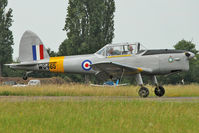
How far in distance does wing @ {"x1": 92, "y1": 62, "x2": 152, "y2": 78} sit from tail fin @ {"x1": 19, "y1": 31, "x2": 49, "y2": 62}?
4.24 metres

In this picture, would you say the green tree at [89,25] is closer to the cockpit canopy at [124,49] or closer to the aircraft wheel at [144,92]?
the cockpit canopy at [124,49]

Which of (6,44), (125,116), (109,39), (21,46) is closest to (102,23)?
(109,39)

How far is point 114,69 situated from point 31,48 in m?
5.77

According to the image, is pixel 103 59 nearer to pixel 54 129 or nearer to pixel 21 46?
pixel 21 46

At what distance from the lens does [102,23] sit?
1919 inches

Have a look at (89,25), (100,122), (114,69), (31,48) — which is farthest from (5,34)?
(100,122)

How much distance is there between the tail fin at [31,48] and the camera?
2002cm

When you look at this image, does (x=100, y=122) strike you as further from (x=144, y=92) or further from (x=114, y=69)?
(x=114, y=69)

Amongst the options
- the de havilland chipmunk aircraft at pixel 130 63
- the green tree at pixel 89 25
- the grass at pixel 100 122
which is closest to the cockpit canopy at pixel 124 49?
the de havilland chipmunk aircraft at pixel 130 63

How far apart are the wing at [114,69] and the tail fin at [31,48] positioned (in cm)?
424

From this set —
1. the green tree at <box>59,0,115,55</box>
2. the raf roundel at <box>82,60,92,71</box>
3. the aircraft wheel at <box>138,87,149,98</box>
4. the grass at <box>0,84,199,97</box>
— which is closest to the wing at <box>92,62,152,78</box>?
the raf roundel at <box>82,60,92,71</box>

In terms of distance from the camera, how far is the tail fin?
20.0 m

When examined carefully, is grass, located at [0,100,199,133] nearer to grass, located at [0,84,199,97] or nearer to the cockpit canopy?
the cockpit canopy

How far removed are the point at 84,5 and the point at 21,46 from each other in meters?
30.1
